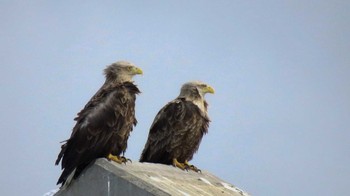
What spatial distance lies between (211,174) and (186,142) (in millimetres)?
1884

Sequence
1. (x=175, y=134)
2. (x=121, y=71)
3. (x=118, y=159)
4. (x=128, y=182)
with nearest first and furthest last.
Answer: (x=128, y=182) → (x=118, y=159) → (x=121, y=71) → (x=175, y=134)

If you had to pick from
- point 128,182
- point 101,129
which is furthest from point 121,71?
point 128,182

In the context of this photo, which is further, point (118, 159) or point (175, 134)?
point (175, 134)

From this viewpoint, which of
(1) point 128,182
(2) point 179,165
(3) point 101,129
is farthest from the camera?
(2) point 179,165

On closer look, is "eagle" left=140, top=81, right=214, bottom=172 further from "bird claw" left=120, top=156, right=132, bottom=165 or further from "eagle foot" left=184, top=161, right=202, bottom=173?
"bird claw" left=120, top=156, right=132, bottom=165

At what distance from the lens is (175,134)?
1650 centimetres

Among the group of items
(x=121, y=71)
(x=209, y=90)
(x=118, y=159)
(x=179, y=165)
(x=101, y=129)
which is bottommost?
(x=118, y=159)

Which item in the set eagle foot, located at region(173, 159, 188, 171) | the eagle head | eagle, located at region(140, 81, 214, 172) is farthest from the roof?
eagle, located at region(140, 81, 214, 172)

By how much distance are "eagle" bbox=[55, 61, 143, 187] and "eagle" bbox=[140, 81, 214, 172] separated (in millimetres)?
2642

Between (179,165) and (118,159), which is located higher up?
(179,165)

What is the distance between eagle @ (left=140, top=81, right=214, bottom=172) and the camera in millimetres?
16469

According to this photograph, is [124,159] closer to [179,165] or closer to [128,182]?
[128,182]

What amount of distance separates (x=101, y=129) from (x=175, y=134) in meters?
3.89

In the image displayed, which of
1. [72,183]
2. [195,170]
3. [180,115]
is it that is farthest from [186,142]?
[72,183]
